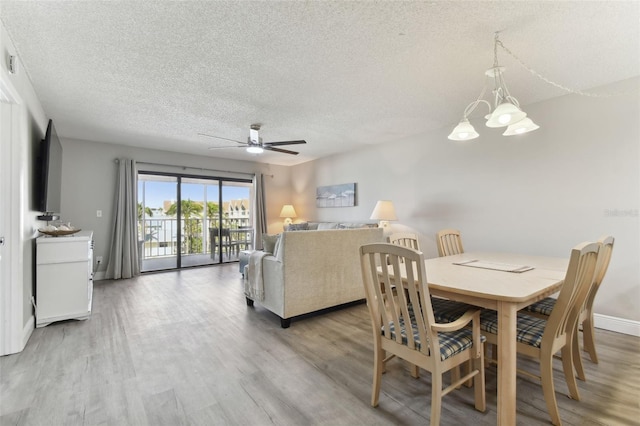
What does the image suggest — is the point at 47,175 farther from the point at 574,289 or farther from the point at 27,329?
the point at 574,289

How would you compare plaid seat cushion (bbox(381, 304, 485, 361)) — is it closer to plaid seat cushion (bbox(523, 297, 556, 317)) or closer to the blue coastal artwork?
plaid seat cushion (bbox(523, 297, 556, 317))

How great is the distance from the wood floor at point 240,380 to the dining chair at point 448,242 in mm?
1050

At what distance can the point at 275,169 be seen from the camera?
279 inches

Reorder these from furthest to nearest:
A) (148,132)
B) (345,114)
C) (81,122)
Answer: (148,132)
(81,122)
(345,114)

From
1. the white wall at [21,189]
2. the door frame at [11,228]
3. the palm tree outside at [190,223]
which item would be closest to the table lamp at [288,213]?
the palm tree outside at [190,223]

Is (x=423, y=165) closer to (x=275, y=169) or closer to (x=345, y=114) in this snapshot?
(x=345, y=114)

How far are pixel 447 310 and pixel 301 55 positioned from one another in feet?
7.22

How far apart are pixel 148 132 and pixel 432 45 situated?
4138mm

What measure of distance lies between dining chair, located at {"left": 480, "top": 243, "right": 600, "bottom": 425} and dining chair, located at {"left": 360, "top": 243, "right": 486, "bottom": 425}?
0.63 feet

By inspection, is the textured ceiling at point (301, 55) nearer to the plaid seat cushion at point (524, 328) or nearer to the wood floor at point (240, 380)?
the plaid seat cushion at point (524, 328)

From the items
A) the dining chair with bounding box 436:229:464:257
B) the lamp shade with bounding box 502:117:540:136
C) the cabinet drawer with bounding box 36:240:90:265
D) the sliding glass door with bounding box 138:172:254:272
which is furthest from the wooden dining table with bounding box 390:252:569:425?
the sliding glass door with bounding box 138:172:254:272

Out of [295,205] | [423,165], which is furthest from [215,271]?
[423,165]

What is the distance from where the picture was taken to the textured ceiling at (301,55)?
178 centimetres

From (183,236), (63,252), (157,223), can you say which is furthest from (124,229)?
(63,252)
